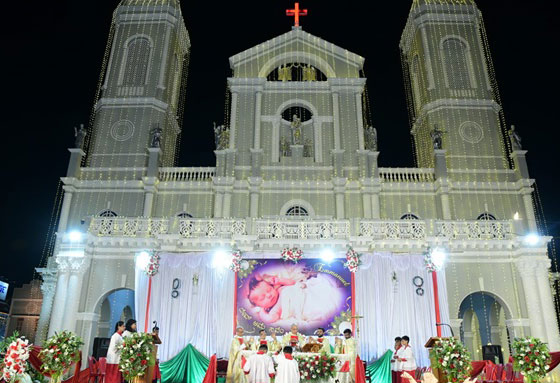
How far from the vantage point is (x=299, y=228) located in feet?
58.5

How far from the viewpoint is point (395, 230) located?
1802 cm

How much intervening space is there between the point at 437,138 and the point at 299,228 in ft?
35.6

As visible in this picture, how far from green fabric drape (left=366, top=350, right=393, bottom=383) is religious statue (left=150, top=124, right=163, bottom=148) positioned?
51.3 feet

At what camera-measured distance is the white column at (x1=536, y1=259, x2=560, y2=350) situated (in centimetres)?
1722

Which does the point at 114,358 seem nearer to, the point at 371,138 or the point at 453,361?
the point at 453,361

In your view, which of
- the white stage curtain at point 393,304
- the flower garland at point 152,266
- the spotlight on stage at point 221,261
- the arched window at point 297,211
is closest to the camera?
the white stage curtain at point 393,304

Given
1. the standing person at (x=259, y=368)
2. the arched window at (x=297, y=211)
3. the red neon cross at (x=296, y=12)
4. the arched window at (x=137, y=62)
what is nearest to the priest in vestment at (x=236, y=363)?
the standing person at (x=259, y=368)

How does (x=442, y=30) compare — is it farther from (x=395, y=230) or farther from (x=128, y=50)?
(x=128, y=50)

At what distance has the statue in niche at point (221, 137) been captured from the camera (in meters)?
24.7

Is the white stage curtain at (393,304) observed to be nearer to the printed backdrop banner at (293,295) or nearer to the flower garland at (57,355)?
the printed backdrop banner at (293,295)

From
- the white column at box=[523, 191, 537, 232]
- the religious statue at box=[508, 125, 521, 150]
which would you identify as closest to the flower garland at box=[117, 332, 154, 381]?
the white column at box=[523, 191, 537, 232]

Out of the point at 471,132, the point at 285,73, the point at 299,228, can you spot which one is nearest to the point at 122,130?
the point at 285,73

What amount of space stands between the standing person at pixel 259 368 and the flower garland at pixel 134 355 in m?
2.54

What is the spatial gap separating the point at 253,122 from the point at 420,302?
13.4m
